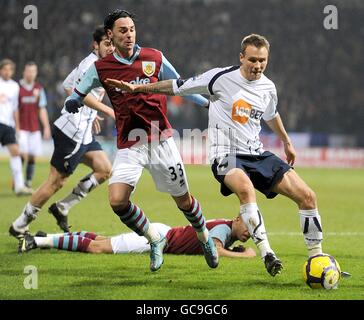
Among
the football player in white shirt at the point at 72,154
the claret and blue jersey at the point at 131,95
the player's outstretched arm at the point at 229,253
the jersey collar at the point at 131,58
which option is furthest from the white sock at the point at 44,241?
the jersey collar at the point at 131,58

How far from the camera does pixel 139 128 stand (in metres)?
7.07

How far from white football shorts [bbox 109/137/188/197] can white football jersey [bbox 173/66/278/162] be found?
0.34 meters

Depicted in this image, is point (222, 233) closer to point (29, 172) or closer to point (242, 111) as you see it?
point (242, 111)

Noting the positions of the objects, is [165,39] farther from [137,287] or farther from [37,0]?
[137,287]

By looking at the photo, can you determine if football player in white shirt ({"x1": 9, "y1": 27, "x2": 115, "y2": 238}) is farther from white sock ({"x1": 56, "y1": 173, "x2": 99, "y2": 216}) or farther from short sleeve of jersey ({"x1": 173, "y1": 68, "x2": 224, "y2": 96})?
short sleeve of jersey ({"x1": 173, "y1": 68, "x2": 224, "y2": 96})

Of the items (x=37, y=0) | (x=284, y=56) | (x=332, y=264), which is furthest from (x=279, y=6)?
(x=332, y=264)

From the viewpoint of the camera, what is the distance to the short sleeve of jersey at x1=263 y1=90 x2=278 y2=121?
7.14 metres

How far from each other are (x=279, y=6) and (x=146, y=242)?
2907cm

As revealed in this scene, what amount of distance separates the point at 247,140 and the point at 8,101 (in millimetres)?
8920

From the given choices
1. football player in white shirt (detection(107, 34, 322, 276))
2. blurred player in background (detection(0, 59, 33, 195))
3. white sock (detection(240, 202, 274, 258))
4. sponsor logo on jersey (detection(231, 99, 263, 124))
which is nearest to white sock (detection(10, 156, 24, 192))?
blurred player in background (detection(0, 59, 33, 195))

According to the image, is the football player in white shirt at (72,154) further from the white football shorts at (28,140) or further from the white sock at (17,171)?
the white football shorts at (28,140)

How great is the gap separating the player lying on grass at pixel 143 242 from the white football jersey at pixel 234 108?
104cm

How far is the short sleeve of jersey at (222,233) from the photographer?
7.74m

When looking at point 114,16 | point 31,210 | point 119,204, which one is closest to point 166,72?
point 114,16
